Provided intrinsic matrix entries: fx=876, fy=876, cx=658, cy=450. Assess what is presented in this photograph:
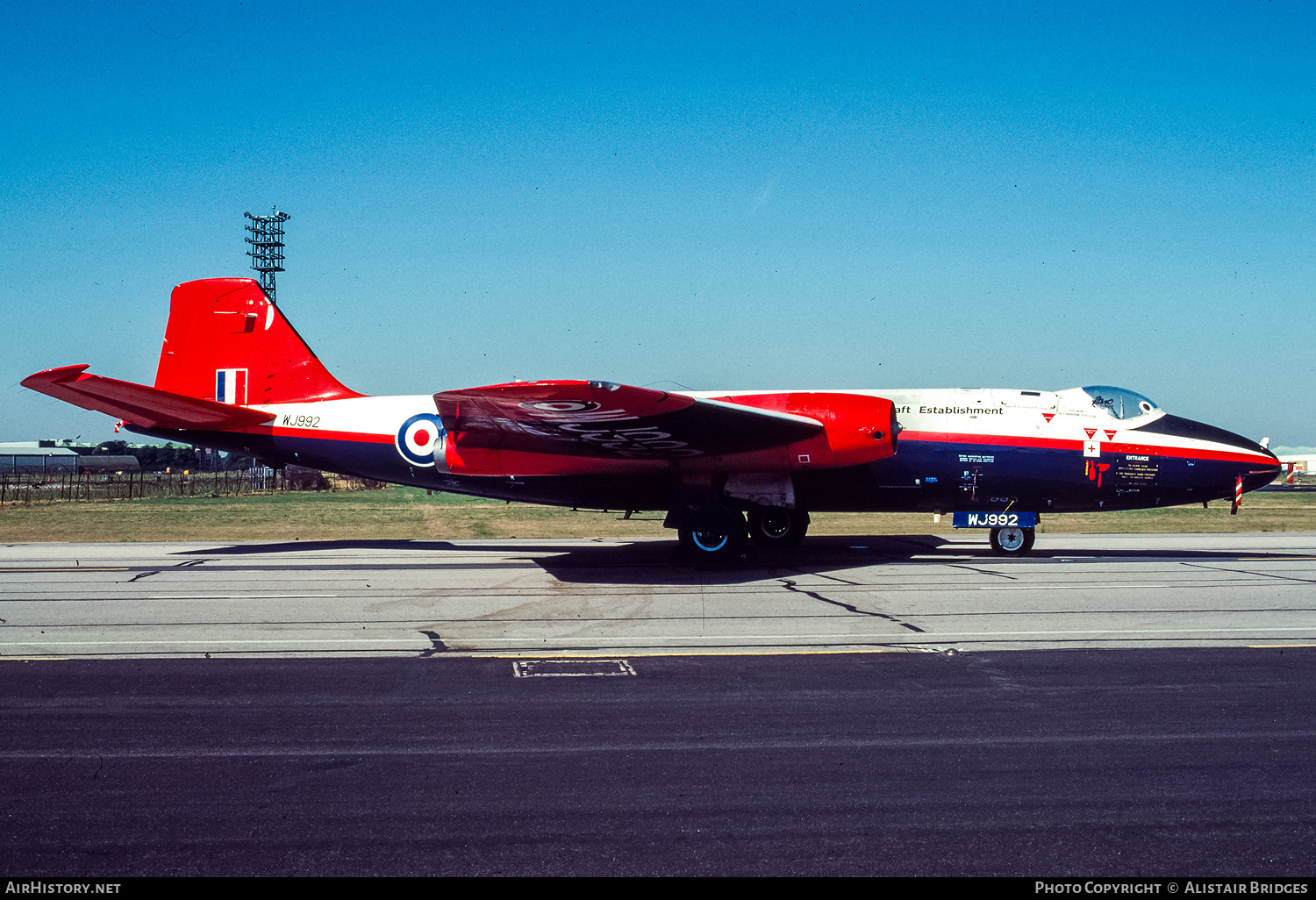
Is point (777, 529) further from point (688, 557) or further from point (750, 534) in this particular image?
point (688, 557)

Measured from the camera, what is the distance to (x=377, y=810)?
5.17 m

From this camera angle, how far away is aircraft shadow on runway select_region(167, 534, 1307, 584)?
16.4 meters

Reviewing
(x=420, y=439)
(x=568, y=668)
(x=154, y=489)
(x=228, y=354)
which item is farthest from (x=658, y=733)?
(x=154, y=489)

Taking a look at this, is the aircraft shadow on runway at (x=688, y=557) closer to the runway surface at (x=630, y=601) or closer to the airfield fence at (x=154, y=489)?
the runway surface at (x=630, y=601)

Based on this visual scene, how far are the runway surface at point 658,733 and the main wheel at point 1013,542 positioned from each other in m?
5.39

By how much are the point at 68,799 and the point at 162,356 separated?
17640mm

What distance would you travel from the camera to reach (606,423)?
50.2ft

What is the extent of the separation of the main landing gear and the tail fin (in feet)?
29.5

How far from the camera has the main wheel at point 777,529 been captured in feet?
65.3

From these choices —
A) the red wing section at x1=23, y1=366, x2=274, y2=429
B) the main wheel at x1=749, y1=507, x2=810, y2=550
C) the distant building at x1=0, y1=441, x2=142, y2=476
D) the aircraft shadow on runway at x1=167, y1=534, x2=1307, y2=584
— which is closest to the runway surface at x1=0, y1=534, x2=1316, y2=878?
the aircraft shadow on runway at x1=167, y1=534, x2=1307, y2=584

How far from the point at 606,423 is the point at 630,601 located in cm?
357

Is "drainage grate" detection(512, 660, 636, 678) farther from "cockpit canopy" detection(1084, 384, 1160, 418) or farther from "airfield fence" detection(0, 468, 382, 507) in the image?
"airfield fence" detection(0, 468, 382, 507)

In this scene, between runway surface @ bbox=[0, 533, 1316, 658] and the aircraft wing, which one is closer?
runway surface @ bbox=[0, 533, 1316, 658]

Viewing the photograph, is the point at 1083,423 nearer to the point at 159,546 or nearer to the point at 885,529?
the point at 885,529
